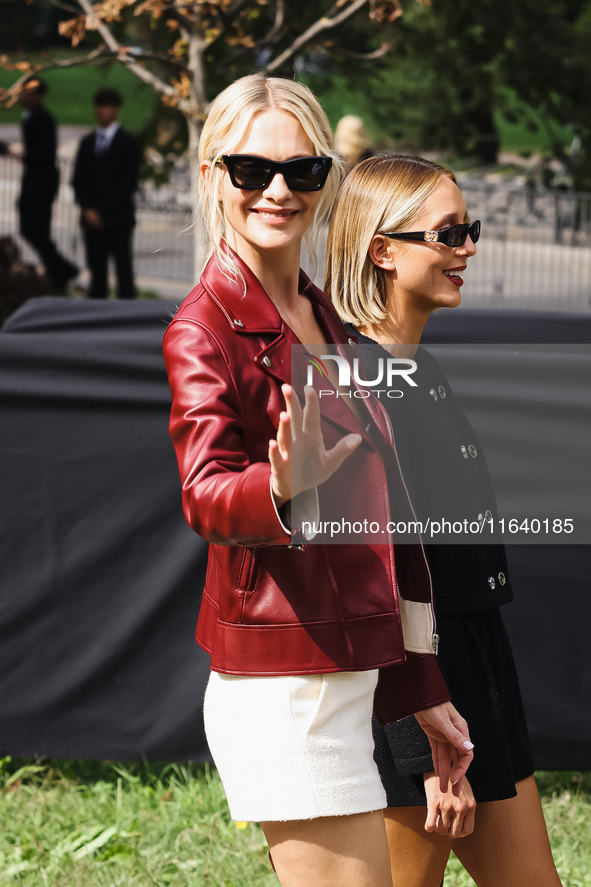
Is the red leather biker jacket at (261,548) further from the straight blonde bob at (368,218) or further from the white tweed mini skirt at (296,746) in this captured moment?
the straight blonde bob at (368,218)

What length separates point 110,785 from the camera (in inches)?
144

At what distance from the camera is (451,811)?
2100 millimetres

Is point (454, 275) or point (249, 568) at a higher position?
point (454, 275)

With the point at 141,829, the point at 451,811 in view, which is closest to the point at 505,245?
the point at 141,829

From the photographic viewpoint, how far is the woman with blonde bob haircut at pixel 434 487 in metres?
2.19

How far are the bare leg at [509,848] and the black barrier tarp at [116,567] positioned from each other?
1.21m

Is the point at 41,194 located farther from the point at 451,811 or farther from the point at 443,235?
the point at 451,811

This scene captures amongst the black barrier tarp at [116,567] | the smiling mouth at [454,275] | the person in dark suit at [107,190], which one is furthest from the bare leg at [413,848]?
the person in dark suit at [107,190]

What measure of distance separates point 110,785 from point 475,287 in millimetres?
11248

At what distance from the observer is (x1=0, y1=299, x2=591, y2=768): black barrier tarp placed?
3.47m

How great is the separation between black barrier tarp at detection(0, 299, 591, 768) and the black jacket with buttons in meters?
1.21

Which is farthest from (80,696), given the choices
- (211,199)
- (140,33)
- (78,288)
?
(78,288)

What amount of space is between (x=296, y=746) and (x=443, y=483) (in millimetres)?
683

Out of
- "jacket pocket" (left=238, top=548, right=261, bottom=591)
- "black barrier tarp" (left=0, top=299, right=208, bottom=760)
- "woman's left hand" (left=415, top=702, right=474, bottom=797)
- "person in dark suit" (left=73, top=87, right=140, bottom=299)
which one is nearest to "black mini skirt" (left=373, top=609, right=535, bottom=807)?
"woman's left hand" (left=415, top=702, right=474, bottom=797)
